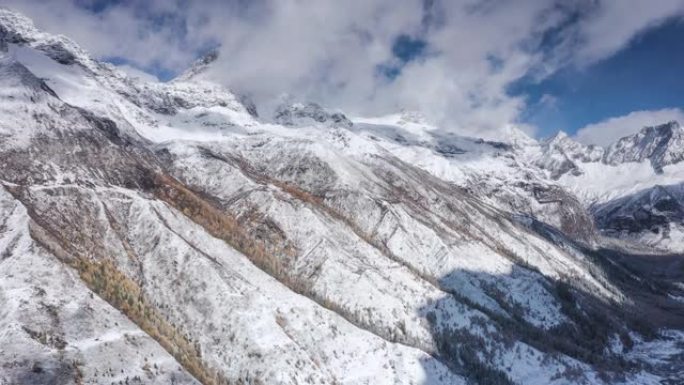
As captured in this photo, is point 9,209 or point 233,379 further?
point 9,209

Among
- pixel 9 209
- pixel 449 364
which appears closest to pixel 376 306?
pixel 449 364

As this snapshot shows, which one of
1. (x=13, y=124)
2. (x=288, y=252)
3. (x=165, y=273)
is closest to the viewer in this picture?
(x=165, y=273)

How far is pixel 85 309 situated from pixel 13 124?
69502 mm

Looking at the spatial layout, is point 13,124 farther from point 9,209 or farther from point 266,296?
point 266,296

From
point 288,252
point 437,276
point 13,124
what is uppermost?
point 437,276

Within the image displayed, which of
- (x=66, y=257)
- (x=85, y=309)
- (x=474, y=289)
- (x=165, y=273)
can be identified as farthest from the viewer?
(x=474, y=289)

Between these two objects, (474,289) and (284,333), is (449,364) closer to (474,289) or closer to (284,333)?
(284,333)

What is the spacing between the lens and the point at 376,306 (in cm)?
12125

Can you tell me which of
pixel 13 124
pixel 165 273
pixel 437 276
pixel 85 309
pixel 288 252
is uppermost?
pixel 437 276

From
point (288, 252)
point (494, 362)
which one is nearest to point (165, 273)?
point (288, 252)

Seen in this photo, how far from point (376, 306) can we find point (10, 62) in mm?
116930

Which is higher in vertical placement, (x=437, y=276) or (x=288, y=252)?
(x=437, y=276)

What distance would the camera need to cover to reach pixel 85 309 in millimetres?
81125

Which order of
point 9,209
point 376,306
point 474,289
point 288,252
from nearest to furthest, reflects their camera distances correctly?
point 9,209 < point 376,306 < point 288,252 < point 474,289
